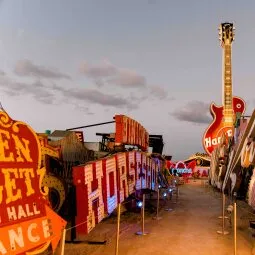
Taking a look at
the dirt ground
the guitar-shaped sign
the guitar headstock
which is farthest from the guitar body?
the dirt ground

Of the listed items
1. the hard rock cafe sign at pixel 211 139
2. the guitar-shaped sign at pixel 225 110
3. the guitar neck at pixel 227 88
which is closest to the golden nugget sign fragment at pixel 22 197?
the guitar-shaped sign at pixel 225 110

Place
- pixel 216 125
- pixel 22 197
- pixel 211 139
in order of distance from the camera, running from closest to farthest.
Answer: pixel 22 197 < pixel 216 125 < pixel 211 139

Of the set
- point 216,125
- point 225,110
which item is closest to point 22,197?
point 225,110

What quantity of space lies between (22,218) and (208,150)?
1633 inches

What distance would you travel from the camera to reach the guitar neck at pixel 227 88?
43500 mm

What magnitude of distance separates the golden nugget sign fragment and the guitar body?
127 feet

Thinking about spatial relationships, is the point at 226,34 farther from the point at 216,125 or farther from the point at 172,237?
the point at 172,237

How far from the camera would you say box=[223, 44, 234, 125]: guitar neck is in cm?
4350

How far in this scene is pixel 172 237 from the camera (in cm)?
1348

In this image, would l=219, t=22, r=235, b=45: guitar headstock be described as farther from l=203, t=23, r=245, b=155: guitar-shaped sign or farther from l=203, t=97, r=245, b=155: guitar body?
l=203, t=97, r=245, b=155: guitar body

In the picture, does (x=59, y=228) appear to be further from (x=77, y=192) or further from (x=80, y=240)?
(x=80, y=240)

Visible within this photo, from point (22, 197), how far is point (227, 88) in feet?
133

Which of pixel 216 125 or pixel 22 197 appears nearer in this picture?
pixel 22 197

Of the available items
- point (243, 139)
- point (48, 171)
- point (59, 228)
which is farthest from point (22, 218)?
point (243, 139)
